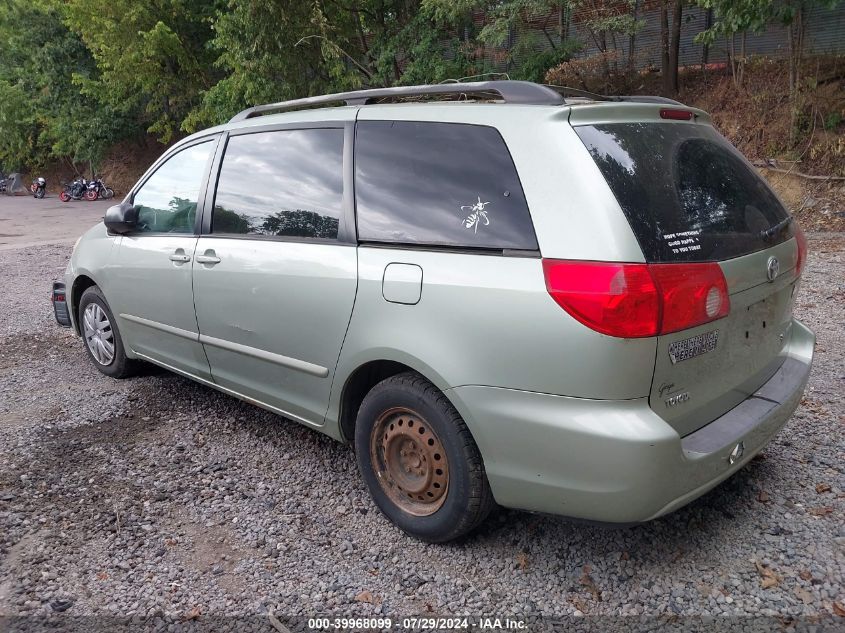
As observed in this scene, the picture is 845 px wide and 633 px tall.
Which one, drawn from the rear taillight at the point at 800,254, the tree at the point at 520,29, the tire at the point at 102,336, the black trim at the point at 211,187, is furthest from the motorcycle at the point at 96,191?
the rear taillight at the point at 800,254

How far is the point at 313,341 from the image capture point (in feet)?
10.2

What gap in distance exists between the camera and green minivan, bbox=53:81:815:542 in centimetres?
227

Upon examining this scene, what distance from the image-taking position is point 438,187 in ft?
9.01

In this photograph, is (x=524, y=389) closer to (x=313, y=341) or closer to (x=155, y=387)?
(x=313, y=341)

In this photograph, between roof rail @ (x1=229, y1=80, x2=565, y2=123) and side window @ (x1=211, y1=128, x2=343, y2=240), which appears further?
side window @ (x1=211, y1=128, x2=343, y2=240)

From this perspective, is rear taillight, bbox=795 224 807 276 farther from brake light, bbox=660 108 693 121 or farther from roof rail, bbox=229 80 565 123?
roof rail, bbox=229 80 565 123

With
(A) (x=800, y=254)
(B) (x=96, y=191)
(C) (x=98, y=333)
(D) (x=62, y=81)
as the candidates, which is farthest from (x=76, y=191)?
(A) (x=800, y=254)

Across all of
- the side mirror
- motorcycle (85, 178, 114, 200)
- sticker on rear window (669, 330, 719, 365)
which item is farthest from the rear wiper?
motorcycle (85, 178, 114, 200)

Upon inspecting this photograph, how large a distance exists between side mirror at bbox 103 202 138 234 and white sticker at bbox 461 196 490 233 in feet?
8.67

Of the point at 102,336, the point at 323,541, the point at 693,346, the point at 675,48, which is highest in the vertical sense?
the point at 675,48

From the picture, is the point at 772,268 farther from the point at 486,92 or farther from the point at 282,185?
the point at 282,185

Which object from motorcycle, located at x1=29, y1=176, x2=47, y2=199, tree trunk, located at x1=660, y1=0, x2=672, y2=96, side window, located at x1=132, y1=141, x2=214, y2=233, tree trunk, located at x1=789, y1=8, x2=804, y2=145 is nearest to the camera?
side window, located at x1=132, y1=141, x2=214, y2=233

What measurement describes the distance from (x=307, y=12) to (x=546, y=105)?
572 inches

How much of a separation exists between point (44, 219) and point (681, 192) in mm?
21471
